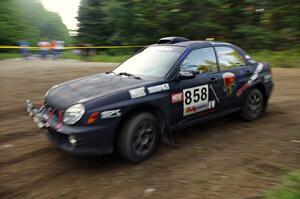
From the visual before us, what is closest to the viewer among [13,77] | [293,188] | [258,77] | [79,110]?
[293,188]

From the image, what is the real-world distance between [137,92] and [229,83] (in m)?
2.05

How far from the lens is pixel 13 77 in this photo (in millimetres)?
14031

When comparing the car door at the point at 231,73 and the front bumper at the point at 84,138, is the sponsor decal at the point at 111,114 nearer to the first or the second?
the front bumper at the point at 84,138

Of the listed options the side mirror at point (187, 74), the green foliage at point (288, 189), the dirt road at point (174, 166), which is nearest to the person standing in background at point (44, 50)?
the dirt road at point (174, 166)

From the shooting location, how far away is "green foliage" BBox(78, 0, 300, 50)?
26391 mm

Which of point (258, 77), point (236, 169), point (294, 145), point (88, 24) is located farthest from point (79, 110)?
point (88, 24)

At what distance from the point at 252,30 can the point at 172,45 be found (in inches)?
931

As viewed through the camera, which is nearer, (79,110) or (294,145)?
(79,110)

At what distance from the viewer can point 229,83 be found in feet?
20.9

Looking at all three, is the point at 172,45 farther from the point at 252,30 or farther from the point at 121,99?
the point at 252,30

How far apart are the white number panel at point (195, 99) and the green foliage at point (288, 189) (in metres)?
1.87

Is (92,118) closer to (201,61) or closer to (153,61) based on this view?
(153,61)

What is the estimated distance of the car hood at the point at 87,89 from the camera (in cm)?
489

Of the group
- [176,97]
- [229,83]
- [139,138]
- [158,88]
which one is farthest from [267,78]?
[139,138]
